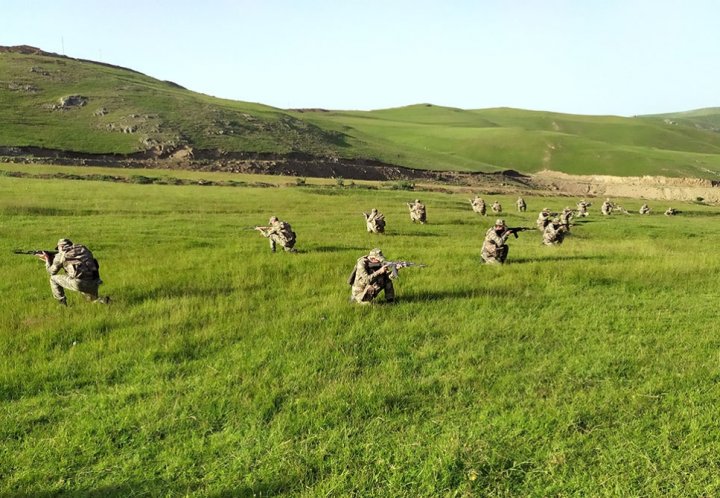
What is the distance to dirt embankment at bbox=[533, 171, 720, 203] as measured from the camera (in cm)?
7444

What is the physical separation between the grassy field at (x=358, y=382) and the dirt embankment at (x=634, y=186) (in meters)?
62.8

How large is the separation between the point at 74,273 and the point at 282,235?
8.57 m

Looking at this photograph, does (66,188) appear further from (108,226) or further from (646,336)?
(646,336)

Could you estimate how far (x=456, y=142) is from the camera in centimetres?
13800

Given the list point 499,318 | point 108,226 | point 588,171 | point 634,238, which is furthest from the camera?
point 588,171

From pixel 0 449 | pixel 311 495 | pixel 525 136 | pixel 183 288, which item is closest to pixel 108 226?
pixel 183 288

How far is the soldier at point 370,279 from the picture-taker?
12516 mm

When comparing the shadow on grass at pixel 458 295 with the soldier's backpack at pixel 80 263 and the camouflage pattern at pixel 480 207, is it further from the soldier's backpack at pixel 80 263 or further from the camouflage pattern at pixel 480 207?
the camouflage pattern at pixel 480 207

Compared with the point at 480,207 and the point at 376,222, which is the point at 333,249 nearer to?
the point at 376,222

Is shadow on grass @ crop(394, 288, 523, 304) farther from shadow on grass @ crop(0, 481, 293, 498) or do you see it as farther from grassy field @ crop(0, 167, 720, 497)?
shadow on grass @ crop(0, 481, 293, 498)

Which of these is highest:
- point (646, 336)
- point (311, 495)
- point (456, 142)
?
point (456, 142)

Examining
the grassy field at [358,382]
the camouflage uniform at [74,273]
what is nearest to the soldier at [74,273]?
the camouflage uniform at [74,273]

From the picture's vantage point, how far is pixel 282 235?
1984 cm

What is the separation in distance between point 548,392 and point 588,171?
115570mm
